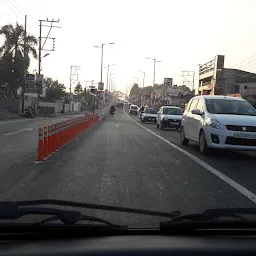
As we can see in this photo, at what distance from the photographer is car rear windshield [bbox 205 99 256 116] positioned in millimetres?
12084

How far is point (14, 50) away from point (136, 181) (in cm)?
4679

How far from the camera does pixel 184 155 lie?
12.1 meters

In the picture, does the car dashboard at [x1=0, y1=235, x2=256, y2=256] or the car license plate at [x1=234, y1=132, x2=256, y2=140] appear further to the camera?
the car license plate at [x1=234, y1=132, x2=256, y2=140]

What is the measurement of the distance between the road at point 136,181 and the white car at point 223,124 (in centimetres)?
49

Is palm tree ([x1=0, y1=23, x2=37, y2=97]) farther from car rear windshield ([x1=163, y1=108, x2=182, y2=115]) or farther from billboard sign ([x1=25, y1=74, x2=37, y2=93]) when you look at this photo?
car rear windshield ([x1=163, y1=108, x2=182, y2=115])

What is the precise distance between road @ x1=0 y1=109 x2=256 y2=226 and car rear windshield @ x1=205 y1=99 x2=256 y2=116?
1324 mm

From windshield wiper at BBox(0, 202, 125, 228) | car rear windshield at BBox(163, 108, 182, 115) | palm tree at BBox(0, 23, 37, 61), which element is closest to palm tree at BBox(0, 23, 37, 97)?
palm tree at BBox(0, 23, 37, 61)

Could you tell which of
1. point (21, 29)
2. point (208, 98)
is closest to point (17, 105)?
point (21, 29)

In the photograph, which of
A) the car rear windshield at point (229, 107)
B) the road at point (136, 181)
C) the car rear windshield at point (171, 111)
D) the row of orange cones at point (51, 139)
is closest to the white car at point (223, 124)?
the car rear windshield at point (229, 107)

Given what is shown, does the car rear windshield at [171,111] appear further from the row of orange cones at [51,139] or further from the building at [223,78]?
the building at [223,78]

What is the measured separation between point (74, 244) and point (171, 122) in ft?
80.5

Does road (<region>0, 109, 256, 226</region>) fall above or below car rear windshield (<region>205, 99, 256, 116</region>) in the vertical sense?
below

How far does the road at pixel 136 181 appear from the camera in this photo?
6172mm

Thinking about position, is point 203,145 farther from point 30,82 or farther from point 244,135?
point 30,82
